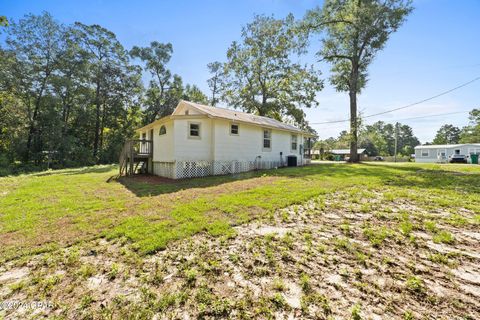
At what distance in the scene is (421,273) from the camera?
89.4 inches

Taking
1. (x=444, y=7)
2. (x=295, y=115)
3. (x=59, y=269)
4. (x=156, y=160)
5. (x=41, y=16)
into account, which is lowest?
(x=59, y=269)

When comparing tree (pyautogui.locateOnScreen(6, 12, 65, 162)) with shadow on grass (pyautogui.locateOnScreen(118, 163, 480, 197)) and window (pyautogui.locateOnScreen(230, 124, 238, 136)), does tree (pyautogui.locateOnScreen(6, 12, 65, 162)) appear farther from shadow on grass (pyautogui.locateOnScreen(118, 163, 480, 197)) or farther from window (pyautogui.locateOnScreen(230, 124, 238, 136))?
window (pyautogui.locateOnScreen(230, 124, 238, 136))

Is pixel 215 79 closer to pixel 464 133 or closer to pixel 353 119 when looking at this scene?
pixel 353 119

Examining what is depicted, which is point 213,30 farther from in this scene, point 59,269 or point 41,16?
point 41,16

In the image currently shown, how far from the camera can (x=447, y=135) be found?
6397 cm

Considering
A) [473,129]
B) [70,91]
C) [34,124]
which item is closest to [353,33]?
[70,91]

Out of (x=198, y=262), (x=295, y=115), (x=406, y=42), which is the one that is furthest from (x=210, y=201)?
(x=295, y=115)

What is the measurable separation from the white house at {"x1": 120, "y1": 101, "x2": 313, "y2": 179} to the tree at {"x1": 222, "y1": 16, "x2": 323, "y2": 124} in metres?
13.2

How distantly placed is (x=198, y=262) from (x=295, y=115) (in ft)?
90.6

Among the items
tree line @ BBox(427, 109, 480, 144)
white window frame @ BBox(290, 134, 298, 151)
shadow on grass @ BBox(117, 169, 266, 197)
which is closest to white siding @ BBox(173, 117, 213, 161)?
shadow on grass @ BBox(117, 169, 266, 197)

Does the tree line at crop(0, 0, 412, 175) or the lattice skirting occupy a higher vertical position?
the tree line at crop(0, 0, 412, 175)

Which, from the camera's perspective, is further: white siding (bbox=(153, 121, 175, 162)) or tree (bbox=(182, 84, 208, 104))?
tree (bbox=(182, 84, 208, 104))

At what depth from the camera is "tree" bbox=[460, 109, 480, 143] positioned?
45.2 metres

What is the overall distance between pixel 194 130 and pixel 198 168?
2.10 metres
